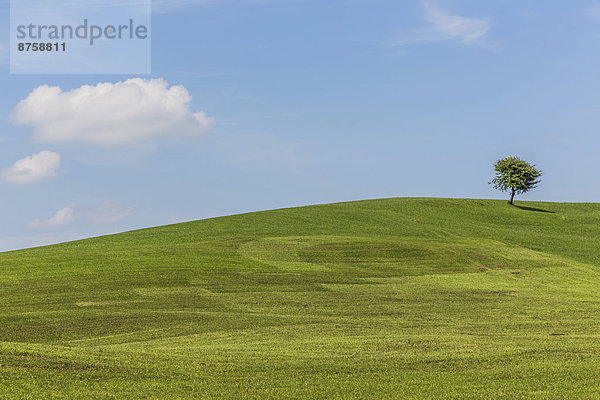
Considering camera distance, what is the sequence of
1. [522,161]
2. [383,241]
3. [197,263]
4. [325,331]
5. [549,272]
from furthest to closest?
[522,161], [383,241], [549,272], [197,263], [325,331]

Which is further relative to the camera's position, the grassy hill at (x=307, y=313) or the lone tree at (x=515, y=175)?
the lone tree at (x=515, y=175)

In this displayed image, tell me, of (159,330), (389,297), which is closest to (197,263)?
(389,297)

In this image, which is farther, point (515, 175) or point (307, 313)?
point (515, 175)

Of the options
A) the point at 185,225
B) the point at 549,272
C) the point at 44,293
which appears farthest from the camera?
the point at 185,225

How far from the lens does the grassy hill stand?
645 inches

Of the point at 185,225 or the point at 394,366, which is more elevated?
the point at 185,225

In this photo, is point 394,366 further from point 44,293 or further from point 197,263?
point 197,263

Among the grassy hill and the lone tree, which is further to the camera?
the lone tree

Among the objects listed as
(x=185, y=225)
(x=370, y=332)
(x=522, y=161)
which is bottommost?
(x=370, y=332)

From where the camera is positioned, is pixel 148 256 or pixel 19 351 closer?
pixel 19 351

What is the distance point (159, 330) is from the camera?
26.0 meters

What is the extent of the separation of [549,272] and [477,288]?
35.5 ft

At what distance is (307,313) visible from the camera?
30.6m

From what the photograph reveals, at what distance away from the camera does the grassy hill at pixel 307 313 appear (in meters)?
16.4
